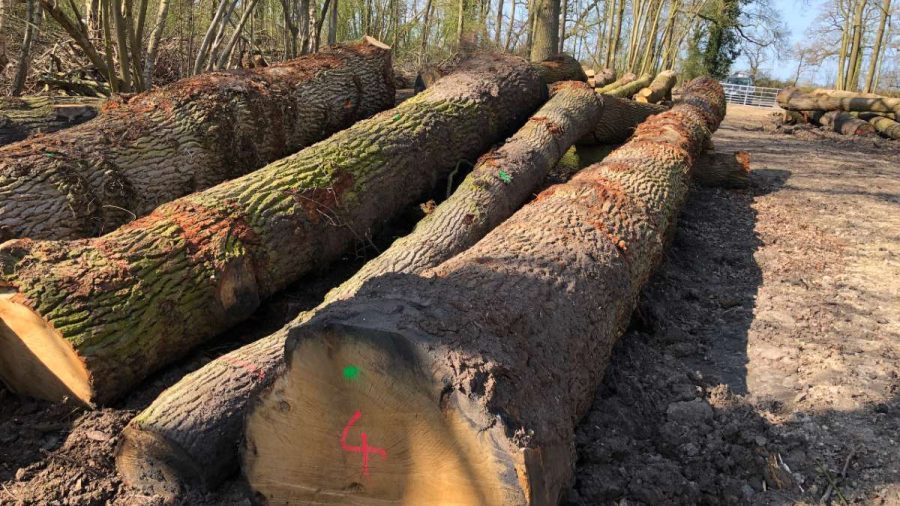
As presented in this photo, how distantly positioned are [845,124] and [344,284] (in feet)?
43.5

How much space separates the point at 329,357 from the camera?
1821 mm

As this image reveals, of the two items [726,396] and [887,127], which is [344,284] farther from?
[887,127]

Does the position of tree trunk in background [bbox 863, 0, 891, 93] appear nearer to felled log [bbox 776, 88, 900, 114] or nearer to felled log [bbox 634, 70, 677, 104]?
felled log [bbox 776, 88, 900, 114]

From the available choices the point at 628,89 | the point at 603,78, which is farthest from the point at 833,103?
the point at 628,89

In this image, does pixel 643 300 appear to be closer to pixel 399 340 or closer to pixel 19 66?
pixel 399 340

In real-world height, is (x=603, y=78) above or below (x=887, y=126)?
above

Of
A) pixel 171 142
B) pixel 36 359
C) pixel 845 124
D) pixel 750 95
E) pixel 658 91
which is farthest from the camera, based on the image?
pixel 750 95

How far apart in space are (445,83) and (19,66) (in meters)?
4.00

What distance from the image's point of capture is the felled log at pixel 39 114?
168 inches

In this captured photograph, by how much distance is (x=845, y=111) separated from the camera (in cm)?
1356

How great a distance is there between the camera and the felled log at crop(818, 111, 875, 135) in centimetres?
1230

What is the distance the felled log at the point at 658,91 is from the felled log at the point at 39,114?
25.8 ft

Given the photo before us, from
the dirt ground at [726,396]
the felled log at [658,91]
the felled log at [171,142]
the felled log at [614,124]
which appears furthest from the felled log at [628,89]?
the felled log at [171,142]

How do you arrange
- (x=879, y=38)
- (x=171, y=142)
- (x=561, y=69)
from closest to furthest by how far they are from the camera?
(x=171, y=142)
(x=561, y=69)
(x=879, y=38)
